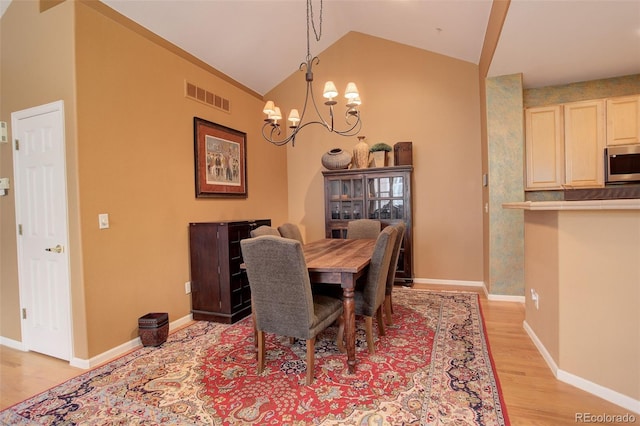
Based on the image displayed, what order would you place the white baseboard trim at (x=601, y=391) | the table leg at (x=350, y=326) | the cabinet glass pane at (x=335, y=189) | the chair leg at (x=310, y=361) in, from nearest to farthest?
the white baseboard trim at (x=601, y=391)
the chair leg at (x=310, y=361)
the table leg at (x=350, y=326)
the cabinet glass pane at (x=335, y=189)

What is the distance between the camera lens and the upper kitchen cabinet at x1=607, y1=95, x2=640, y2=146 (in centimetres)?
343

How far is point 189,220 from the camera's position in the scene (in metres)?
3.44

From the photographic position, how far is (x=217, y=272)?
329cm

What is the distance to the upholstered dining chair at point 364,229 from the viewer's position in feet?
13.0

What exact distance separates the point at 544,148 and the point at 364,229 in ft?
7.61

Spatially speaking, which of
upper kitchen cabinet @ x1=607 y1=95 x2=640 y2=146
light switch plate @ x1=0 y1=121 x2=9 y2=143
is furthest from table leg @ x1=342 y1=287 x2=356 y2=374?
upper kitchen cabinet @ x1=607 y1=95 x2=640 y2=146

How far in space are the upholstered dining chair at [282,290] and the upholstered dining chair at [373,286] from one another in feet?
1.35

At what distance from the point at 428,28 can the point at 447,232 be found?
8.90ft

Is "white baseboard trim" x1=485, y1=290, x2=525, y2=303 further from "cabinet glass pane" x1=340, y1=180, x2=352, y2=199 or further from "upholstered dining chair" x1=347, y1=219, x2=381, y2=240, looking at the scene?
"cabinet glass pane" x1=340, y1=180, x2=352, y2=199

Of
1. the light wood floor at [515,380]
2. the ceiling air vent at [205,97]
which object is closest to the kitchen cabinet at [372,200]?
the light wood floor at [515,380]

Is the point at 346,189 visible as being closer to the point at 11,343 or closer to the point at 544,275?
the point at 544,275

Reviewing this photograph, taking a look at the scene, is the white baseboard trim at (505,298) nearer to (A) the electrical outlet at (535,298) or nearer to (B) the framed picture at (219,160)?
(A) the electrical outlet at (535,298)

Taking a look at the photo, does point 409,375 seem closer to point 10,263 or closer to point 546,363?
point 546,363

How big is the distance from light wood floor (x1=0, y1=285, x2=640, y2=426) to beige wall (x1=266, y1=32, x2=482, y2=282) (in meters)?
1.58
